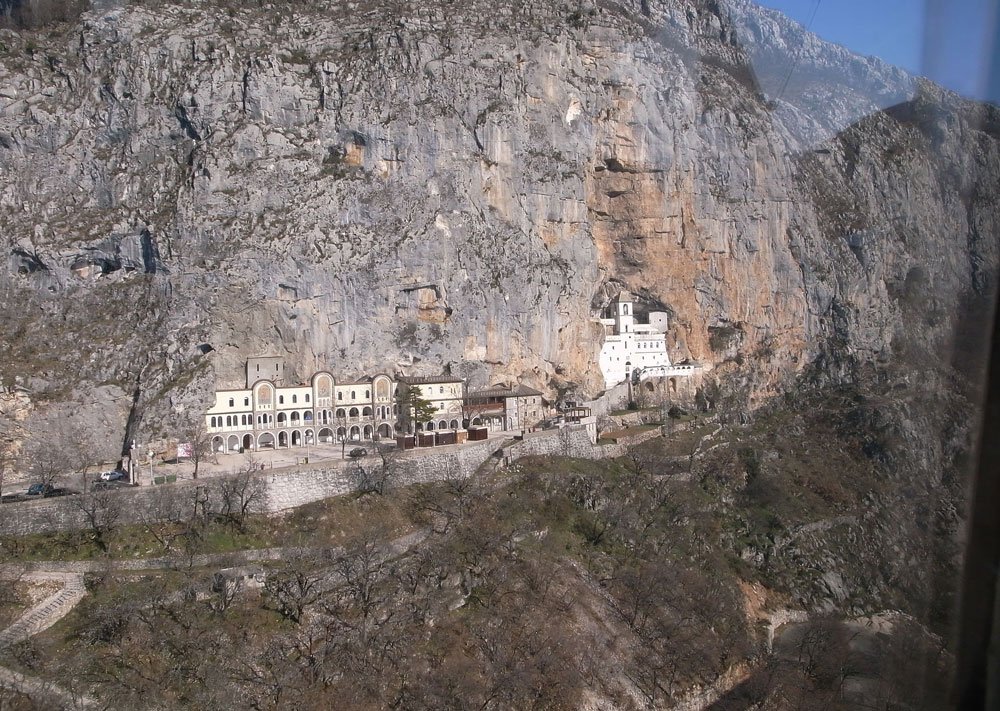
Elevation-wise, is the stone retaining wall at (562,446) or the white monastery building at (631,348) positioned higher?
the white monastery building at (631,348)

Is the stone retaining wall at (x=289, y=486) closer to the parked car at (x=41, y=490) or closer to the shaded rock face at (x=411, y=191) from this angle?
the parked car at (x=41, y=490)

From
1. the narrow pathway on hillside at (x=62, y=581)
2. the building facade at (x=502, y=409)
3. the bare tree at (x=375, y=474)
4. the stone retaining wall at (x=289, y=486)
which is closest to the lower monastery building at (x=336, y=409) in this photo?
the building facade at (x=502, y=409)

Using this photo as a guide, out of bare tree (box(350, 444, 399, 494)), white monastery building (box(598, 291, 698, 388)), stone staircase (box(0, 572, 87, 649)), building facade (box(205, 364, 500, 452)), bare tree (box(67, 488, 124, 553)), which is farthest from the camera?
white monastery building (box(598, 291, 698, 388))

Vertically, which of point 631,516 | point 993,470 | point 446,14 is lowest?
point 631,516

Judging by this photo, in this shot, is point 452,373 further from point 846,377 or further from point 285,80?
point 846,377

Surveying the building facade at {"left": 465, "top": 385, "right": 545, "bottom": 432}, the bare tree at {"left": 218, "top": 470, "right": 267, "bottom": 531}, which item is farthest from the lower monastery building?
the bare tree at {"left": 218, "top": 470, "right": 267, "bottom": 531}

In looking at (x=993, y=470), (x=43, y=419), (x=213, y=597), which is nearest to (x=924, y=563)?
(x=993, y=470)

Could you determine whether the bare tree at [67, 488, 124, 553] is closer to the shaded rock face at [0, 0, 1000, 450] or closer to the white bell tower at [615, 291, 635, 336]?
the shaded rock face at [0, 0, 1000, 450]
